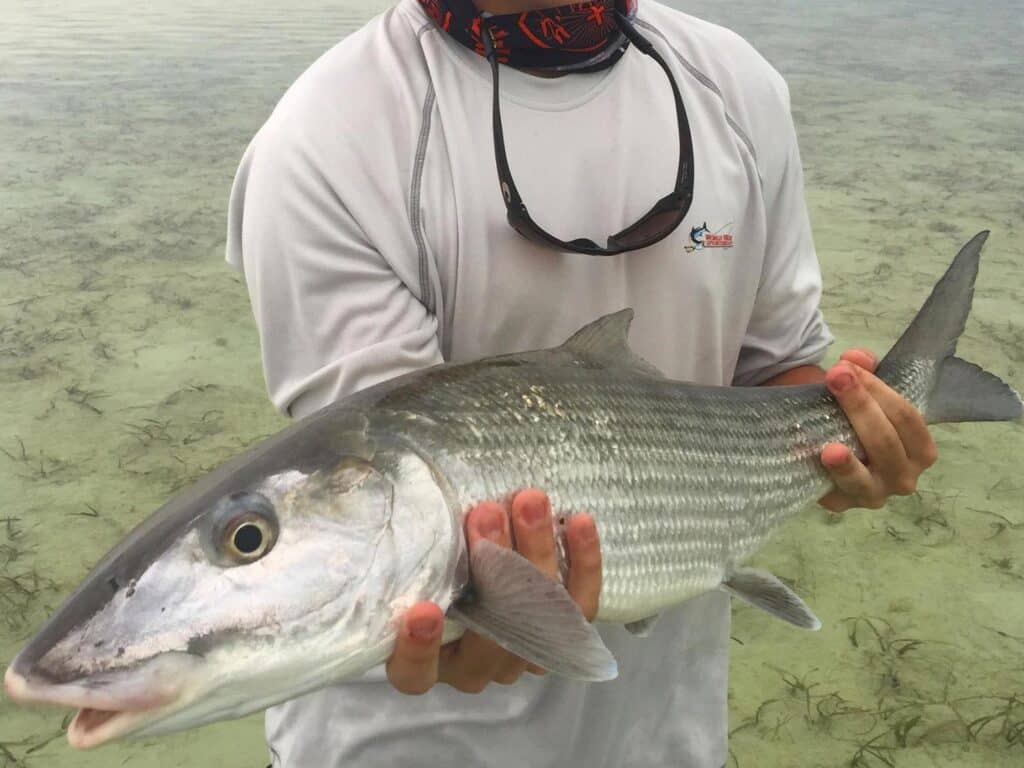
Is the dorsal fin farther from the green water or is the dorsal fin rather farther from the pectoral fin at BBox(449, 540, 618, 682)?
the green water

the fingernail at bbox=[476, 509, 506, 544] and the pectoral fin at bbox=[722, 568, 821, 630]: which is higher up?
the fingernail at bbox=[476, 509, 506, 544]

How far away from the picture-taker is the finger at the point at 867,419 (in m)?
1.75

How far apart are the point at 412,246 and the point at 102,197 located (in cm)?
708

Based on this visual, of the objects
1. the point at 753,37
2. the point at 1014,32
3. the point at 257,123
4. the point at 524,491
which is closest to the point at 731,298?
the point at 524,491

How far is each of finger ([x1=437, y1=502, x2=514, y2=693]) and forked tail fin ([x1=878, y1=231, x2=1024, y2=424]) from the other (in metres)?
0.96

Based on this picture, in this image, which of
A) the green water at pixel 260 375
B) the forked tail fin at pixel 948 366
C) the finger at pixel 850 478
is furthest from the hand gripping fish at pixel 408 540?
the green water at pixel 260 375

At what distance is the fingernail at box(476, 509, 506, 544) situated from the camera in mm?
1259

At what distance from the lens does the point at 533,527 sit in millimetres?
1291

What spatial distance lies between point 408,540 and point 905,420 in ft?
3.27

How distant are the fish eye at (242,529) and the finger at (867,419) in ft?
3.40

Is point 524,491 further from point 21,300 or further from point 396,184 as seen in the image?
point 21,300

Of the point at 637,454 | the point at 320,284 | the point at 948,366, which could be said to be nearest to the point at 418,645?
the point at 637,454

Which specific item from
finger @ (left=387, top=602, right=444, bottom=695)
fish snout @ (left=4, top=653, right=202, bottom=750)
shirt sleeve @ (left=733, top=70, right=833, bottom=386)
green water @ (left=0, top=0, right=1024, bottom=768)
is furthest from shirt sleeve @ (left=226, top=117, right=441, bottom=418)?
green water @ (left=0, top=0, right=1024, bottom=768)

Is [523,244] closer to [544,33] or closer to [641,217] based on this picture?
[641,217]
